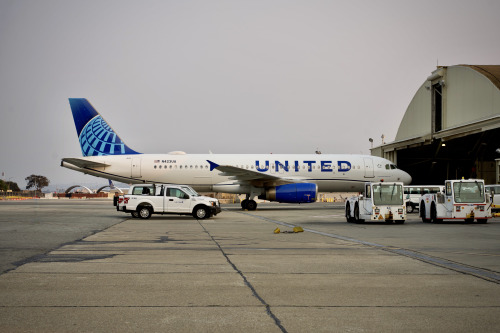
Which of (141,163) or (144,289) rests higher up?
(141,163)

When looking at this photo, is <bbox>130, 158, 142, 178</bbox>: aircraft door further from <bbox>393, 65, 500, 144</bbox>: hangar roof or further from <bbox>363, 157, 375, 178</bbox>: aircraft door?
<bbox>393, 65, 500, 144</bbox>: hangar roof

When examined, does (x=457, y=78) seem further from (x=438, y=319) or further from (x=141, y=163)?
(x=438, y=319)

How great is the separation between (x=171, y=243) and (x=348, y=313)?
30.2 feet

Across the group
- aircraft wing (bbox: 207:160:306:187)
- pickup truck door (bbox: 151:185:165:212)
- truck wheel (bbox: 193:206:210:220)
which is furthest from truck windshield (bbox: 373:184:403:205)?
aircraft wing (bbox: 207:160:306:187)

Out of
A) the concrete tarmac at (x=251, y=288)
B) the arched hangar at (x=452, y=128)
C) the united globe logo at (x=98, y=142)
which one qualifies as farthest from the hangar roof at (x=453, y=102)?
the concrete tarmac at (x=251, y=288)

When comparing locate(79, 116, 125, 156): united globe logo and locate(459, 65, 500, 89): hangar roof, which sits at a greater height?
locate(459, 65, 500, 89): hangar roof

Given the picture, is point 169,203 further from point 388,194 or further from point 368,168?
point 368,168

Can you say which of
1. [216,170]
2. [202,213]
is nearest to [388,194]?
[202,213]

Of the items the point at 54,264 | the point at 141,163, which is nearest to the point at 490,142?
the point at 141,163

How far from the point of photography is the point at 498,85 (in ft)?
127

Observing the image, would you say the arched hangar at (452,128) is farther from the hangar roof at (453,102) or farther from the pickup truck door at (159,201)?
the pickup truck door at (159,201)

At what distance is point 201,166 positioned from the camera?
3962 cm

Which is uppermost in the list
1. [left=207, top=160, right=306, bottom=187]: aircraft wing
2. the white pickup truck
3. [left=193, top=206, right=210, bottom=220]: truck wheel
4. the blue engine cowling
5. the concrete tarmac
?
[left=207, top=160, right=306, bottom=187]: aircraft wing

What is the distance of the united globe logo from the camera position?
4084 cm
